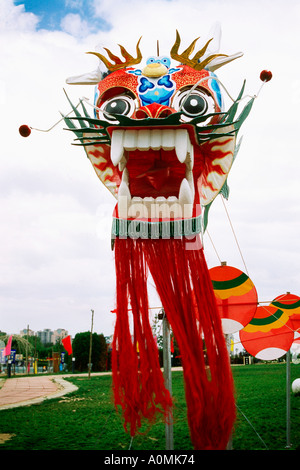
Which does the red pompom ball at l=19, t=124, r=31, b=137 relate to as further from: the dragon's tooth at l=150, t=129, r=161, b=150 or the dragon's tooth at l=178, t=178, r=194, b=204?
the dragon's tooth at l=178, t=178, r=194, b=204

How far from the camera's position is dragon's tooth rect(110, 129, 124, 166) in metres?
3.03

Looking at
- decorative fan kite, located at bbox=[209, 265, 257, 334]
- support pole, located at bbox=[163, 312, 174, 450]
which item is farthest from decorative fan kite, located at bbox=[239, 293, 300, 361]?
support pole, located at bbox=[163, 312, 174, 450]

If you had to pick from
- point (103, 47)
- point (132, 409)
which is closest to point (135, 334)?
point (132, 409)

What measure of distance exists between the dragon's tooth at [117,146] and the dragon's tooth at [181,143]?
423 mm

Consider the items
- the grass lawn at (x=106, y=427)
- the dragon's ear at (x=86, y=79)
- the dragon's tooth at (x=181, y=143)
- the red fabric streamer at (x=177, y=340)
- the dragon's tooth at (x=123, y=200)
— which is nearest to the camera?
the red fabric streamer at (x=177, y=340)

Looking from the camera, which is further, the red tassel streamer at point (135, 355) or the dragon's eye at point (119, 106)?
the dragon's eye at point (119, 106)

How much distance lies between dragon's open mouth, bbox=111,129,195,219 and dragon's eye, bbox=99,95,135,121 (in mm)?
399

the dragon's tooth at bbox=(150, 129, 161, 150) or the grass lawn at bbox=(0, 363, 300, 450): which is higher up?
the dragon's tooth at bbox=(150, 129, 161, 150)

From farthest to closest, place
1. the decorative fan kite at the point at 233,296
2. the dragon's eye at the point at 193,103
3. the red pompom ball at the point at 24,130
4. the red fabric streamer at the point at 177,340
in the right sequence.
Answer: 1. the decorative fan kite at the point at 233,296
2. the red pompom ball at the point at 24,130
3. the dragon's eye at the point at 193,103
4. the red fabric streamer at the point at 177,340

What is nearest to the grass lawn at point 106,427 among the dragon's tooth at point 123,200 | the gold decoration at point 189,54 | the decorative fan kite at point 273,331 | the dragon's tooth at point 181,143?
the decorative fan kite at point 273,331

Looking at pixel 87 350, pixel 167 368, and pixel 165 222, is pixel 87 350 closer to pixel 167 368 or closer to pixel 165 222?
pixel 167 368

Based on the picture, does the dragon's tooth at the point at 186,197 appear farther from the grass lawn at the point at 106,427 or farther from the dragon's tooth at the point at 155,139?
the grass lawn at the point at 106,427

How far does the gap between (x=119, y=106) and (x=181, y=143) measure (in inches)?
29.9

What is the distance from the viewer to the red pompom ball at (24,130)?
3.53m
